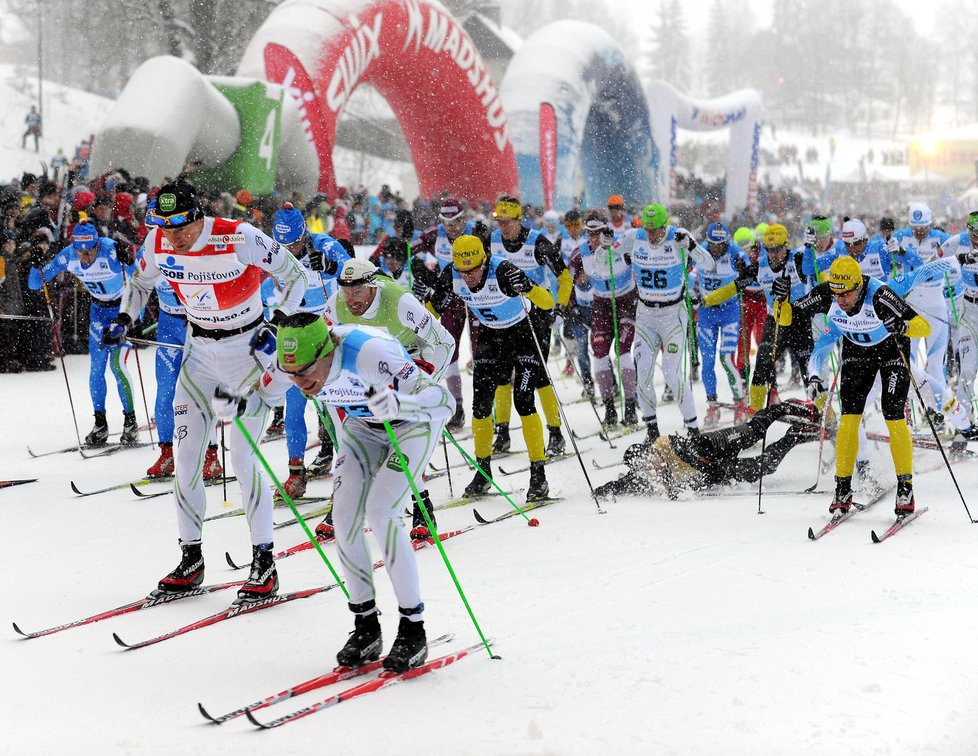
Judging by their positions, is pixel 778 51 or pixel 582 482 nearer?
pixel 582 482

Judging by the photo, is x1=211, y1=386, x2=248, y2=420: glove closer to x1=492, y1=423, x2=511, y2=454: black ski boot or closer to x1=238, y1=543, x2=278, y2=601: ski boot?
x1=238, y1=543, x2=278, y2=601: ski boot

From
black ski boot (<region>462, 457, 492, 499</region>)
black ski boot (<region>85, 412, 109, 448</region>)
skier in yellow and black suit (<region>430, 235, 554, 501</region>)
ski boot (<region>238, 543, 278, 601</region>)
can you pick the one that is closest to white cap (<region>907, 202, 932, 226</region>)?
skier in yellow and black suit (<region>430, 235, 554, 501</region>)

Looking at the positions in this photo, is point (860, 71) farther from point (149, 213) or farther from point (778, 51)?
point (149, 213)

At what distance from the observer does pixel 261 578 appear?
5.72 metres

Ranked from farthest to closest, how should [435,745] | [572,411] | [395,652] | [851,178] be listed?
[851,178], [572,411], [395,652], [435,745]

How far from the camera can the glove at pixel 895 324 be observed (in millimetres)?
6910

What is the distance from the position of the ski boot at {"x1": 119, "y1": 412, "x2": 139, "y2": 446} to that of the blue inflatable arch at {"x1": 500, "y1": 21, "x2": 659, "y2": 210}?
583 inches

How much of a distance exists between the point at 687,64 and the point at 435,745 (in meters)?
104

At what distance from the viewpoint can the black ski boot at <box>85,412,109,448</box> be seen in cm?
1006

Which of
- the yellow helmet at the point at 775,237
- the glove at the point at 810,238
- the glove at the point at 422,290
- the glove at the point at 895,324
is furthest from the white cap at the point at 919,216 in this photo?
the glove at the point at 422,290

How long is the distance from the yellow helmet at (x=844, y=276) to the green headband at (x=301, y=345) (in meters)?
3.77

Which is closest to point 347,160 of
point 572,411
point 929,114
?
point 572,411

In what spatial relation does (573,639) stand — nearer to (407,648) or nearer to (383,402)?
(407,648)

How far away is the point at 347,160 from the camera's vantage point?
47.2 metres
